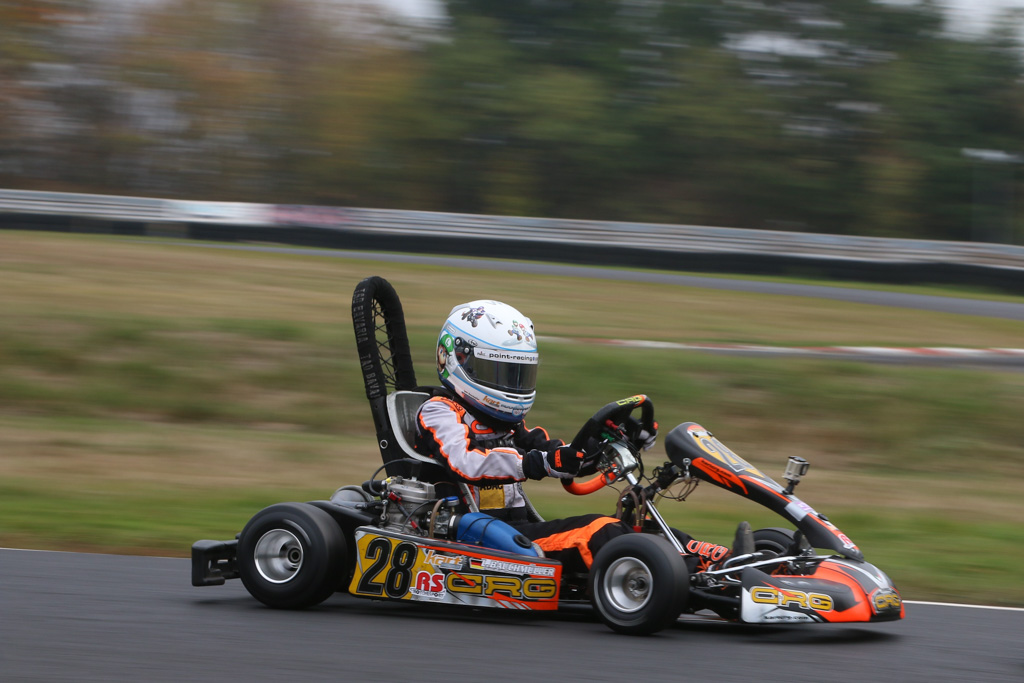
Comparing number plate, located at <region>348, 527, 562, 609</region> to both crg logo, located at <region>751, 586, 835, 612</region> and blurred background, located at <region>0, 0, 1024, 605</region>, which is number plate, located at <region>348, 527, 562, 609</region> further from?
blurred background, located at <region>0, 0, 1024, 605</region>

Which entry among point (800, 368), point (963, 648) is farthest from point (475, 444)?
point (800, 368)

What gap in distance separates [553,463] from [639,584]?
0.65m

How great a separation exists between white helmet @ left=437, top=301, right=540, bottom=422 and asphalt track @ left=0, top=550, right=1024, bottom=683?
94 cm

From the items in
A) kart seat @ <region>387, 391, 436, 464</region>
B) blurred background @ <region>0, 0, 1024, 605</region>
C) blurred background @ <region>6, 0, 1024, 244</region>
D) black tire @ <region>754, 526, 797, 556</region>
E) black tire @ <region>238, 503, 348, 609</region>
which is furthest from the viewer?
blurred background @ <region>6, 0, 1024, 244</region>

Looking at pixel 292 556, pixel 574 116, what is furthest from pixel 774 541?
pixel 574 116

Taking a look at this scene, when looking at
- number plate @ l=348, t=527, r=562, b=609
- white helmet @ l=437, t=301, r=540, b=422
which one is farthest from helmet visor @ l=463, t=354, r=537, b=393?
number plate @ l=348, t=527, r=562, b=609

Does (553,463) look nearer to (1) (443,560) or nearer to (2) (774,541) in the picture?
(1) (443,560)

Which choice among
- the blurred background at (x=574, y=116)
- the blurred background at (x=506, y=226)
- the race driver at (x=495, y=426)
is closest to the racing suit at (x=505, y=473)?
the race driver at (x=495, y=426)

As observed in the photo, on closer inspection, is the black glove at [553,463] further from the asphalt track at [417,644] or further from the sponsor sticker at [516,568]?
the asphalt track at [417,644]

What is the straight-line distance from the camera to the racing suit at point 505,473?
4.91m

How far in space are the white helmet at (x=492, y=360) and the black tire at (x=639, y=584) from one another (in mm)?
976

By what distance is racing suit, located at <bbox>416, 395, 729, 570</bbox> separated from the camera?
16.1 ft

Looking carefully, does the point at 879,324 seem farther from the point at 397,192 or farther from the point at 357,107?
the point at 357,107

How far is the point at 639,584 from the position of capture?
4.62 m
